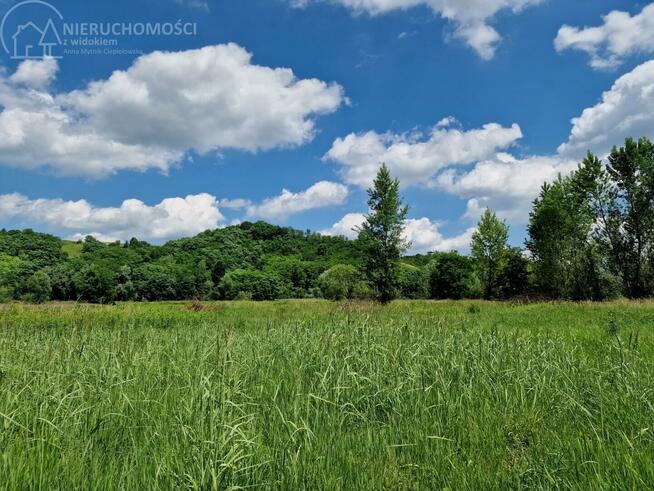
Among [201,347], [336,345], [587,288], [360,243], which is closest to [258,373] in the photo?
[336,345]

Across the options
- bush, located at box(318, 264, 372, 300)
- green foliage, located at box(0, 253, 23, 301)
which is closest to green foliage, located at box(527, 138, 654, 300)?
bush, located at box(318, 264, 372, 300)

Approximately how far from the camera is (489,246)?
129 feet

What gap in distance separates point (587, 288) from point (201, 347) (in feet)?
117

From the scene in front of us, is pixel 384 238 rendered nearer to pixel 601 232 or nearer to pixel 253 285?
pixel 601 232

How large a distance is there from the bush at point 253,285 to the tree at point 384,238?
48814 millimetres

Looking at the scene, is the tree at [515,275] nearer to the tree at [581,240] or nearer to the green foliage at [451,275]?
the tree at [581,240]

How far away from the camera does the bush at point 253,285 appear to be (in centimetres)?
7862

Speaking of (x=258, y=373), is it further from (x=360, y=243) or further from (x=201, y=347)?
(x=360, y=243)

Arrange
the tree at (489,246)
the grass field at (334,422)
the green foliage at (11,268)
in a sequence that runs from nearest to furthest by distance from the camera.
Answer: the grass field at (334,422) < the tree at (489,246) < the green foliage at (11,268)

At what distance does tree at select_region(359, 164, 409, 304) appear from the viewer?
32469 millimetres

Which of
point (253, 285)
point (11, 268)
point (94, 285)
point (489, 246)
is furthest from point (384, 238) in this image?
point (11, 268)

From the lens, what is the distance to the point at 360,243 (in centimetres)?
3312

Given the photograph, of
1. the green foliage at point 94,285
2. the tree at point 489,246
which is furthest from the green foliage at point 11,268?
the tree at point 489,246

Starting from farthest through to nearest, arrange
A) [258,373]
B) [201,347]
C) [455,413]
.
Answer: [201,347] → [258,373] → [455,413]
